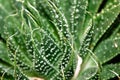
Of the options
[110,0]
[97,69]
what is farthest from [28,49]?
[110,0]

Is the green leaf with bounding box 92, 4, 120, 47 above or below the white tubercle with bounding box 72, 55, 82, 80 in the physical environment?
above

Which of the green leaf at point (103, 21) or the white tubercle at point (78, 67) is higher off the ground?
the green leaf at point (103, 21)

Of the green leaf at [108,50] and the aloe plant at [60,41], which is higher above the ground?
the aloe plant at [60,41]

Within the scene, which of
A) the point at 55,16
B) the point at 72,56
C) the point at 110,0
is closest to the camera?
the point at 72,56

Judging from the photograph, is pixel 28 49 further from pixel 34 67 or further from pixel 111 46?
pixel 111 46

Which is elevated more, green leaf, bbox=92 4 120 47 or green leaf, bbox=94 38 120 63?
green leaf, bbox=92 4 120 47

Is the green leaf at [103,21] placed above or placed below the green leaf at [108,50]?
above

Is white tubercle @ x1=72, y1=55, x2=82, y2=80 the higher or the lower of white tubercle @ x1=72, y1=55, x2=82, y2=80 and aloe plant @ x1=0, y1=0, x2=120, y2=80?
the lower

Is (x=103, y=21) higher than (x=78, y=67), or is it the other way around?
(x=103, y=21)
